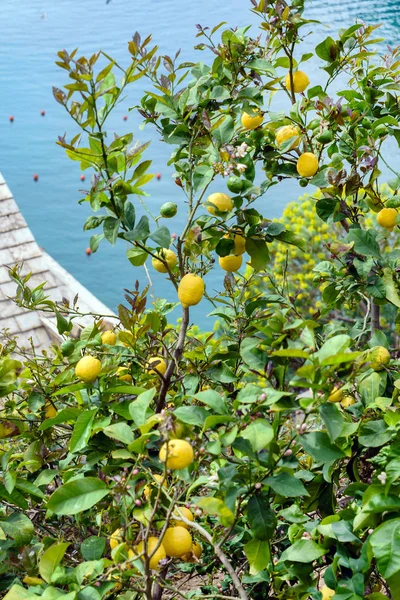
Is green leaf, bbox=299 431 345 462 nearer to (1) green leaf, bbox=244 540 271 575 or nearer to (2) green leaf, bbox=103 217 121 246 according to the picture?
(1) green leaf, bbox=244 540 271 575

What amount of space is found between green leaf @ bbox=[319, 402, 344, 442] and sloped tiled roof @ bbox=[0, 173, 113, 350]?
3.45 metres

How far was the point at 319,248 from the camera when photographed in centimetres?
493

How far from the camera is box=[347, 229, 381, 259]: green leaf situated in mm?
1222

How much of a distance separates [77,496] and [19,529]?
196mm

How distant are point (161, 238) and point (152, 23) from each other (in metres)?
18.2

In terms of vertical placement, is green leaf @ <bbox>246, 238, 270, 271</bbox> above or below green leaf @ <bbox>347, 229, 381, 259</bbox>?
below

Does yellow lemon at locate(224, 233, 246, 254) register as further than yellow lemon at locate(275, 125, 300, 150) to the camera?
No

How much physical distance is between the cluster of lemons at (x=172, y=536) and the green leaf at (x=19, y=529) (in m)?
0.13

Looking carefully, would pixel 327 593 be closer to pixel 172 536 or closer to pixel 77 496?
pixel 172 536

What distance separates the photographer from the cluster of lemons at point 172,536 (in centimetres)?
77

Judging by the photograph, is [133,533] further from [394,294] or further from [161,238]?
[394,294]

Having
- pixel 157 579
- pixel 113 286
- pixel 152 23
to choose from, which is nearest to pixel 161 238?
pixel 157 579

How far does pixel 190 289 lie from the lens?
3.41 feet

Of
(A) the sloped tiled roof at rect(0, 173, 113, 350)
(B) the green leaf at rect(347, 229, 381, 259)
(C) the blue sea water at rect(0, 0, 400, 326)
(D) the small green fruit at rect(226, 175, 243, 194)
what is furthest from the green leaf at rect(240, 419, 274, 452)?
(C) the blue sea water at rect(0, 0, 400, 326)
